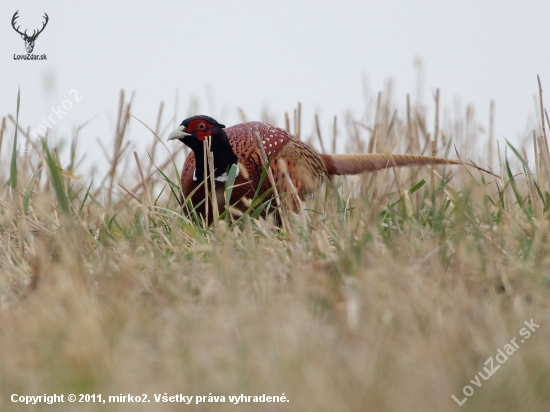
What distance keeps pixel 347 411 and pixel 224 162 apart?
246 centimetres

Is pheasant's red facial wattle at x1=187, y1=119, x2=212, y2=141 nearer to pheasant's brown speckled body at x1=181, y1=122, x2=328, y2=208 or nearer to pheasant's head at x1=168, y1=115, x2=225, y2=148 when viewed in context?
pheasant's head at x1=168, y1=115, x2=225, y2=148

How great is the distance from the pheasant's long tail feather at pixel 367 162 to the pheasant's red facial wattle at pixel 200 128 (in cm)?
82

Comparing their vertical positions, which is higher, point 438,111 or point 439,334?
point 438,111

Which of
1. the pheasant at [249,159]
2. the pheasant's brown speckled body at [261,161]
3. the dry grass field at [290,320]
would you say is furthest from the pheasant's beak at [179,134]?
the dry grass field at [290,320]

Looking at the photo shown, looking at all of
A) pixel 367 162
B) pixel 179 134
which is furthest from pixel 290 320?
pixel 367 162

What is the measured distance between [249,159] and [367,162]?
26.9 inches

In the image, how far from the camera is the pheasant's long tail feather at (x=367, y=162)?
3859 mm

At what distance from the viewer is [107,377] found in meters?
1.61

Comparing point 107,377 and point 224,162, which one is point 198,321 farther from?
point 224,162

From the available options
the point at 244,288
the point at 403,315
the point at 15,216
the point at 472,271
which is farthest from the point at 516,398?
the point at 15,216

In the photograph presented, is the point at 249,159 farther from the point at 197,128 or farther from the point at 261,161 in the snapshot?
the point at 197,128

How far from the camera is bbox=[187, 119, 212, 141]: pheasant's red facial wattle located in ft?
12.1

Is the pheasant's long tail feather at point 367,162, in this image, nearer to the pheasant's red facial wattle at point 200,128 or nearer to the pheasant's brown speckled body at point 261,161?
the pheasant's brown speckled body at point 261,161

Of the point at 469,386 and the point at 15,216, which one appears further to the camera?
the point at 15,216
